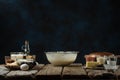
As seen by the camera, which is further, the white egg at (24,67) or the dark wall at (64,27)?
the dark wall at (64,27)

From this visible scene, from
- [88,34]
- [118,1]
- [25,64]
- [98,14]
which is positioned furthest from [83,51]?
[25,64]

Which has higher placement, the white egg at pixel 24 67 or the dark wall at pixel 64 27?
the dark wall at pixel 64 27

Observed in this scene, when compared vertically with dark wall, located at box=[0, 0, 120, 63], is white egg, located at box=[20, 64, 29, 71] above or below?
below

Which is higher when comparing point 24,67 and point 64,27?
point 64,27

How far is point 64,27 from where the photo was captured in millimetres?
6859

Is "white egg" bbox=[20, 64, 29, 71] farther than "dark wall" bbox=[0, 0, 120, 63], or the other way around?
"dark wall" bbox=[0, 0, 120, 63]

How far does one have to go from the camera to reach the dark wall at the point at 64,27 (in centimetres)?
682

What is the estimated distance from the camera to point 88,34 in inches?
269

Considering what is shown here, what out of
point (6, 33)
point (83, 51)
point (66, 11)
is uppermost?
point (66, 11)

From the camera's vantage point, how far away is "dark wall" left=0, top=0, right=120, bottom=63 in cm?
682

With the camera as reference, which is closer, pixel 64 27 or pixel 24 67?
pixel 24 67

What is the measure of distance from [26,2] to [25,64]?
3.91m

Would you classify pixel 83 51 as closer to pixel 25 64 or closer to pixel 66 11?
pixel 66 11

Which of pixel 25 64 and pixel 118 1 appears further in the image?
pixel 118 1
